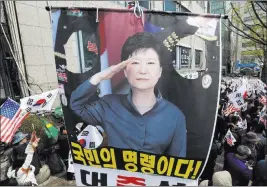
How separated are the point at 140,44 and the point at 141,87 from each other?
0.41 meters

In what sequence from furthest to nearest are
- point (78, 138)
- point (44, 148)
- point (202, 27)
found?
1. point (44, 148)
2. point (78, 138)
3. point (202, 27)

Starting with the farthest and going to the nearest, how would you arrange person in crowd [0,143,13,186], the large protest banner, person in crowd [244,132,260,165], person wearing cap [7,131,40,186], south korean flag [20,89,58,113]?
person in crowd [0,143,13,186] < person in crowd [244,132,260,165] < person wearing cap [7,131,40,186] < south korean flag [20,89,58,113] < the large protest banner

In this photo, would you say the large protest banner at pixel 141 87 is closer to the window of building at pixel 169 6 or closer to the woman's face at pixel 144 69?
the woman's face at pixel 144 69

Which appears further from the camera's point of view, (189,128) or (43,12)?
(43,12)

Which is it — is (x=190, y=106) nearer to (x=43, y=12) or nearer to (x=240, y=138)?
(x=240, y=138)

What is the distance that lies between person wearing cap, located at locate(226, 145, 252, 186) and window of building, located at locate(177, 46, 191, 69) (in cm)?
281

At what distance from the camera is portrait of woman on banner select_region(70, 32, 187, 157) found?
7.52 ft

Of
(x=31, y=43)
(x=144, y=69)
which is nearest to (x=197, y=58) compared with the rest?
(x=144, y=69)

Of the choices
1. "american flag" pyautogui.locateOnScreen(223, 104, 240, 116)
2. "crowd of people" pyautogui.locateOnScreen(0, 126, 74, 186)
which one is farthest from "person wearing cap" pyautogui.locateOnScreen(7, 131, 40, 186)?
"american flag" pyautogui.locateOnScreen(223, 104, 240, 116)

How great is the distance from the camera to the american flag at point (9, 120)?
2790mm

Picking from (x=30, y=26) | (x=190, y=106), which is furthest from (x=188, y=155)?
(x=30, y=26)

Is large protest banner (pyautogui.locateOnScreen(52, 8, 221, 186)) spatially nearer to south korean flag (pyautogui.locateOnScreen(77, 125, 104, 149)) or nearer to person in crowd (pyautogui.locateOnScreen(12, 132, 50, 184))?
south korean flag (pyautogui.locateOnScreen(77, 125, 104, 149))

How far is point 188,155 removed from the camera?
94.3 inches

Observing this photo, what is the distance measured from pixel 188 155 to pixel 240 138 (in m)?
3.65
